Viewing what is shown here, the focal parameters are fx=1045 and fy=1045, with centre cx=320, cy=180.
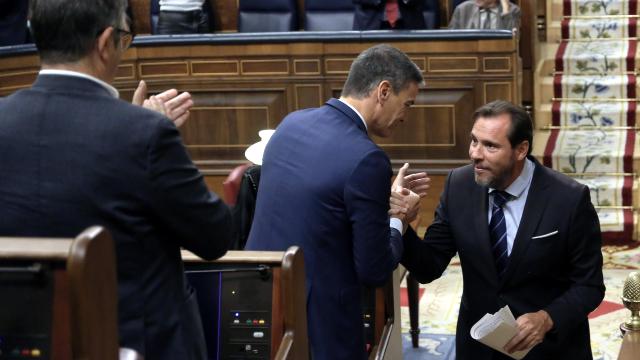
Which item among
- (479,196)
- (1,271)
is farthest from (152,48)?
(1,271)

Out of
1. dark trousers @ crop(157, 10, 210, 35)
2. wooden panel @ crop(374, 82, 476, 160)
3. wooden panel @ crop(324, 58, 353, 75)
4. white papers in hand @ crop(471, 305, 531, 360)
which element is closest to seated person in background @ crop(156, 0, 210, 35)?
dark trousers @ crop(157, 10, 210, 35)

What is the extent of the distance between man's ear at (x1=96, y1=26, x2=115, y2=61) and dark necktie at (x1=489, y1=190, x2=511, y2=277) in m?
1.51

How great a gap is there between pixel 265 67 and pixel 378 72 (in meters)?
4.13

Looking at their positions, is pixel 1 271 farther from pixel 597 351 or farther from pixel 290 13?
pixel 290 13

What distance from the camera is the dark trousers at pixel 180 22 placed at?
7465mm

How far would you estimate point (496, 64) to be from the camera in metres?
6.46

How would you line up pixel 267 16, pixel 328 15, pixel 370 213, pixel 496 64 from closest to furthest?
pixel 370 213, pixel 496 64, pixel 328 15, pixel 267 16

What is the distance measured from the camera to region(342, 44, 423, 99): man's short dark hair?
108 inches

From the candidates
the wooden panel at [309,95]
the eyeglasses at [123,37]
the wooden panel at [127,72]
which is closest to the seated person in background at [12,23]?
the wooden panel at [127,72]

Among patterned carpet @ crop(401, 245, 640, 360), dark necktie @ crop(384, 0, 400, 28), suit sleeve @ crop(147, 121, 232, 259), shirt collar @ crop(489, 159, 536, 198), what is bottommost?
patterned carpet @ crop(401, 245, 640, 360)

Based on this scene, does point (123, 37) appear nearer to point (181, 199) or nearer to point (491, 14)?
point (181, 199)

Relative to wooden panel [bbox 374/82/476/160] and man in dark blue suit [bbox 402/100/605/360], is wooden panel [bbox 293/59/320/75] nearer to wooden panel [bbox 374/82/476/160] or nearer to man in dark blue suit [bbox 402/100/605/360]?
wooden panel [bbox 374/82/476/160]

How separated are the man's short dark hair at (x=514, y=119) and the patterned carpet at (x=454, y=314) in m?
1.91

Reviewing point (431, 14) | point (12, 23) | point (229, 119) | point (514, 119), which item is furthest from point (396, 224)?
point (12, 23)
